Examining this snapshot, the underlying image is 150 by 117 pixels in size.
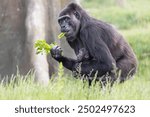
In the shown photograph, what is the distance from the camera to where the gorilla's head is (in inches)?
379

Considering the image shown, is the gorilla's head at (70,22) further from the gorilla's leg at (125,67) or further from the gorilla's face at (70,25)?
the gorilla's leg at (125,67)

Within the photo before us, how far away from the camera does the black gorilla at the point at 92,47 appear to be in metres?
9.62

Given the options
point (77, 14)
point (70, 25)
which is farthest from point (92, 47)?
point (77, 14)

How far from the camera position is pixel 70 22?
31.9 ft

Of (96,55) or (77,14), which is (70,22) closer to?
(77,14)

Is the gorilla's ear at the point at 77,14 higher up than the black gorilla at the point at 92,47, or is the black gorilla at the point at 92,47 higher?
the gorilla's ear at the point at 77,14

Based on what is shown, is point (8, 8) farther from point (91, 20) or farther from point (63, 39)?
point (91, 20)

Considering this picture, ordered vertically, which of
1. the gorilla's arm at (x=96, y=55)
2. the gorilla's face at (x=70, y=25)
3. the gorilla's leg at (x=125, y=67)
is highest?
the gorilla's face at (x=70, y=25)

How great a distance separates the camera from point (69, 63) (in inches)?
387

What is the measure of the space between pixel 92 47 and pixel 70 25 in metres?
0.42

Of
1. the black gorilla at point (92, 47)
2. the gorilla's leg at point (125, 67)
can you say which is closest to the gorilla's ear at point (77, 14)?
the black gorilla at point (92, 47)

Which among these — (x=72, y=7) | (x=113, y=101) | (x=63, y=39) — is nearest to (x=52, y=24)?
(x=63, y=39)

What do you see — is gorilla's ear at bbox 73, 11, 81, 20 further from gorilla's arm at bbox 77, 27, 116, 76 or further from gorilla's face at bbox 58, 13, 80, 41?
gorilla's arm at bbox 77, 27, 116, 76

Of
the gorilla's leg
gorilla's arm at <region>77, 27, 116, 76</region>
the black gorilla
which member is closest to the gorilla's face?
the black gorilla
